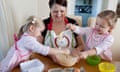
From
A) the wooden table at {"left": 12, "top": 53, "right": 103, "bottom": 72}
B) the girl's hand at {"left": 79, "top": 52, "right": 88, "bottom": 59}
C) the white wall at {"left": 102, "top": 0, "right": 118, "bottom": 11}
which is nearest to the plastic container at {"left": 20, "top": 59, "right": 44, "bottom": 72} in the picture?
the wooden table at {"left": 12, "top": 53, "right": 103, "bottom": 72}

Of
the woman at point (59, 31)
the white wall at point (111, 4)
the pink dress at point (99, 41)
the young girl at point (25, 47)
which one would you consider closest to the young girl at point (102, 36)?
the pink dress at point (99, 41)

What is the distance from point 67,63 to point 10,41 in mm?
1093

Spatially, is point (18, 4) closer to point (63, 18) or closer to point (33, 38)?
point (63, 18)

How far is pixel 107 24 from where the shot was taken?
1.54 meters

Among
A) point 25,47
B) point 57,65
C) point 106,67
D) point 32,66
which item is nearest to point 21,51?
point 25,47

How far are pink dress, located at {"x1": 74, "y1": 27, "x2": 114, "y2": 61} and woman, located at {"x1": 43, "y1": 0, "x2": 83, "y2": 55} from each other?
84mm

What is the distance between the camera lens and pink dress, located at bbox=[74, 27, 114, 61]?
153cm

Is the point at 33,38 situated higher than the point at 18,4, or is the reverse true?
the point at 18,4

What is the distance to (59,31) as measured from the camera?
5.77 feet

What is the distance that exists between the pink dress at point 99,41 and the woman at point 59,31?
84 millimetres

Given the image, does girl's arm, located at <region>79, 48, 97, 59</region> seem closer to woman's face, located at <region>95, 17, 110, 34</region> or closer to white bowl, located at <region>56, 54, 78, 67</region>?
white bowl, located at <region>56, 54, 78, 67</region>

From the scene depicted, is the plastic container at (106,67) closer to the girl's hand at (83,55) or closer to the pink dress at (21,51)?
the girl's hand at (83,55)

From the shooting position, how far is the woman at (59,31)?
1.68 metres

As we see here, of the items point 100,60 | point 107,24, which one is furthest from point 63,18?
point 100,60
